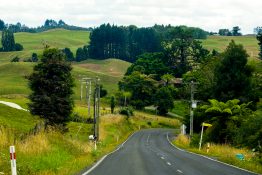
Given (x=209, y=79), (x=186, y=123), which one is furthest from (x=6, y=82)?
(x=186, y=123)

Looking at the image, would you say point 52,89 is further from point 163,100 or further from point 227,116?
point 163,100

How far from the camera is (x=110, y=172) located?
2112cm

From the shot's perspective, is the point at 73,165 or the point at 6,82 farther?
the point at 6,82

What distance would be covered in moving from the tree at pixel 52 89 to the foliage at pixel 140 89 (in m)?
69.7

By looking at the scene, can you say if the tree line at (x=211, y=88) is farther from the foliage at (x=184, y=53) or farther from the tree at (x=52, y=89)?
the tree at (x=52, y=89)

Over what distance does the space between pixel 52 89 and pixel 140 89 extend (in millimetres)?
73523

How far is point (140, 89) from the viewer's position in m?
125

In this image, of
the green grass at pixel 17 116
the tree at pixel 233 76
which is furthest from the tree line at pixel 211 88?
the green grass at pixel 17 116

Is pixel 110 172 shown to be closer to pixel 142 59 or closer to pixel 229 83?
pixel 229 83

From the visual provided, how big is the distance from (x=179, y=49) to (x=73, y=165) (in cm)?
14005

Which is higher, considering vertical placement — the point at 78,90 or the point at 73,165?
the point at 73,165

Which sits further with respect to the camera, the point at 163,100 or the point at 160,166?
the point at 163,100

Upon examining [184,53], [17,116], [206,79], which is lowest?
[17,116]

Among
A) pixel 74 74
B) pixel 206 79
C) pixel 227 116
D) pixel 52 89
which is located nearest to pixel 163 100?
pixel 206 79
